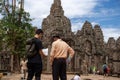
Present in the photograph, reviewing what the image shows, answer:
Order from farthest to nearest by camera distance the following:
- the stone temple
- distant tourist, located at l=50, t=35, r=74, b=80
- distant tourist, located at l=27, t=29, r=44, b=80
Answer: the stone temple → distant tourist, located at l=27, t=29, r=44, b=80 → distant tourist, located at l=50, t=35, r=74, b=80

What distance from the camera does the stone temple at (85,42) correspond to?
181ft

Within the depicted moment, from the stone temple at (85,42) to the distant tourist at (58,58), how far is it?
38929 millimetres

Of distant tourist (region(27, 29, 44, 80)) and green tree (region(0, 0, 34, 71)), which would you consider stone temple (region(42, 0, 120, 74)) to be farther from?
distant tourist (region(27, 29, 44, 80))

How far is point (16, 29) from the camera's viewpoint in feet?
120

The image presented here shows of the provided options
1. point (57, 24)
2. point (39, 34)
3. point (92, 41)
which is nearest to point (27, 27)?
point (57, 24)

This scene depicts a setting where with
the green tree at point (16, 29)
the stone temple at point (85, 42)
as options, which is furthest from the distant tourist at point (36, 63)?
the stone temple at point (85, 42)

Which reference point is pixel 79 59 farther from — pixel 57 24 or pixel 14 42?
pixel 14 42

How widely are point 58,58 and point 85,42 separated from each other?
52574 millimetres

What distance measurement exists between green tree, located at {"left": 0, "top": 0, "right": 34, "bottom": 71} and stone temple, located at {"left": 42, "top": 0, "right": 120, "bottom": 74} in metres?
14.3

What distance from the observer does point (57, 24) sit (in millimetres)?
57781

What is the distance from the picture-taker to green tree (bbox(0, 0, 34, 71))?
3644cm

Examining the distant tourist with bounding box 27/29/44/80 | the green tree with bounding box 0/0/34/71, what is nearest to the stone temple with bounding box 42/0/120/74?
the green tree with bounding box 0/0/34/71

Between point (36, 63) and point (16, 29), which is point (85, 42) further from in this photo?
point (36, 63)

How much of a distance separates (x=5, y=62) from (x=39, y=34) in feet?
131
